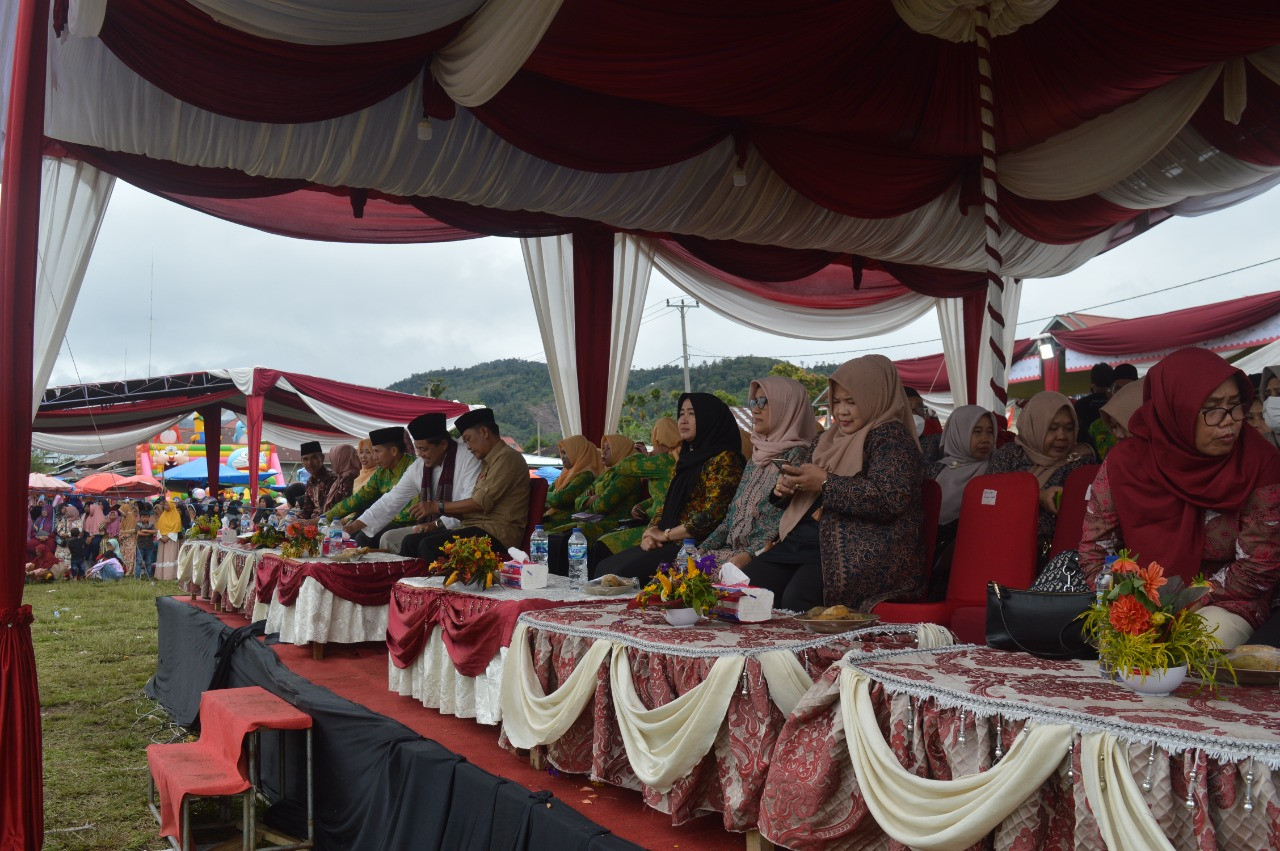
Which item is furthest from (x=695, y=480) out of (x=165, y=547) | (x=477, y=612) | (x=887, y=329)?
(x=165, y=547)

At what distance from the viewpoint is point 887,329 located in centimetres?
899

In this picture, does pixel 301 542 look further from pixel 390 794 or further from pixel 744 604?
pixel 744 604

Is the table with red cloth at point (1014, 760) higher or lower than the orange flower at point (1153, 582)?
lower

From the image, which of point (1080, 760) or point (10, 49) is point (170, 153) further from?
point (1080, 760)

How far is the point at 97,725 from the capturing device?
5457 millimetres

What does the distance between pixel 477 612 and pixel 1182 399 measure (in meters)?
2.38

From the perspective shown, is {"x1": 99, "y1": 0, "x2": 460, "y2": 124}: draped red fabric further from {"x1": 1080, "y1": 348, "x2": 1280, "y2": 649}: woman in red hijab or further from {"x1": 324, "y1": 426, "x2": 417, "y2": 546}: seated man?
{"x1": 1080, "y1": 348, "x2": 1280, "y2": 649}: woman in red hijab

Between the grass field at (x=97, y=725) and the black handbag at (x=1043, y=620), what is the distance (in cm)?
329

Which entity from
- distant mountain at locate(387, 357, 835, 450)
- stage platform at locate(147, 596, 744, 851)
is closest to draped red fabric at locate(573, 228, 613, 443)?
stage platform at locate(147, 596, 744, 851)

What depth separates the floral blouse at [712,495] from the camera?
13.5 ft

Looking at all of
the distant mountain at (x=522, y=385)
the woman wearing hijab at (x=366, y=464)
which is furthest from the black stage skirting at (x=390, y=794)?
the distant mountain at (x=522, y=385)

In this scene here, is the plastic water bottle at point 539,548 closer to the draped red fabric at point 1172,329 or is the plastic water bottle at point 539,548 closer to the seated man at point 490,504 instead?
the seated man at point 490,504

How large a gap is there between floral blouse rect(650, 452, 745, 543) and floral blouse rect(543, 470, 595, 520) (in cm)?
192

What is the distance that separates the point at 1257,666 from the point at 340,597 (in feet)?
13.7
